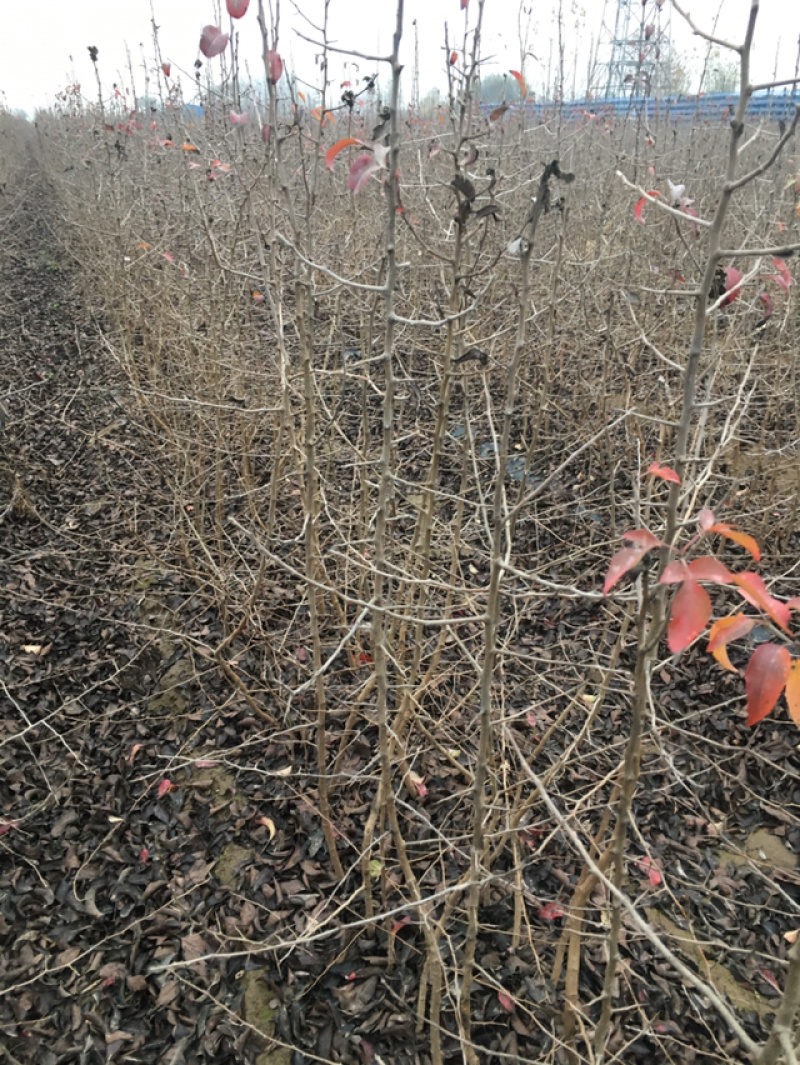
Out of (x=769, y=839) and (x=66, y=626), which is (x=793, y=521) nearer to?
(x=769, y=839)

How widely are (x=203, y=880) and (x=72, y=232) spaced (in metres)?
9.69

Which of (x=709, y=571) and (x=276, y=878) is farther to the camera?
(x=276, y=878)

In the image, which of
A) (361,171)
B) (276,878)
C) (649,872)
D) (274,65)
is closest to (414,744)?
(276,878)

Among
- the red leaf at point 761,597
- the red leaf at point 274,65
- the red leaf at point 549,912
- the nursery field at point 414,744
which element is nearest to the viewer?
the red leaf at point 761,597

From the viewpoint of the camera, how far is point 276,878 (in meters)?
2.23

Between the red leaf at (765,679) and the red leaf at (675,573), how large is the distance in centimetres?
14

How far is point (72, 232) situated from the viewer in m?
9.45

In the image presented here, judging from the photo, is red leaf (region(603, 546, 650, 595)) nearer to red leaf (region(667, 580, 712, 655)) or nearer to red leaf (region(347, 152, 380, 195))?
red leaf (region(667, 580, 712, 655))

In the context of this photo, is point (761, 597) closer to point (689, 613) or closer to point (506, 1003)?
point (689, 613)

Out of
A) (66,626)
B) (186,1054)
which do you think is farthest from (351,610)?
(186,1054)

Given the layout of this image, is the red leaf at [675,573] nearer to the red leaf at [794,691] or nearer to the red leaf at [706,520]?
the red leaf at [706,520]

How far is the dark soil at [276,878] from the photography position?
1824 mm

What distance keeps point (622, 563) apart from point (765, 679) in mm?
238

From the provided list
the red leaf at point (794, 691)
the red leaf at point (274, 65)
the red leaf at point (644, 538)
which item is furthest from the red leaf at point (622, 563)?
the red leaf at point (274, 65)
